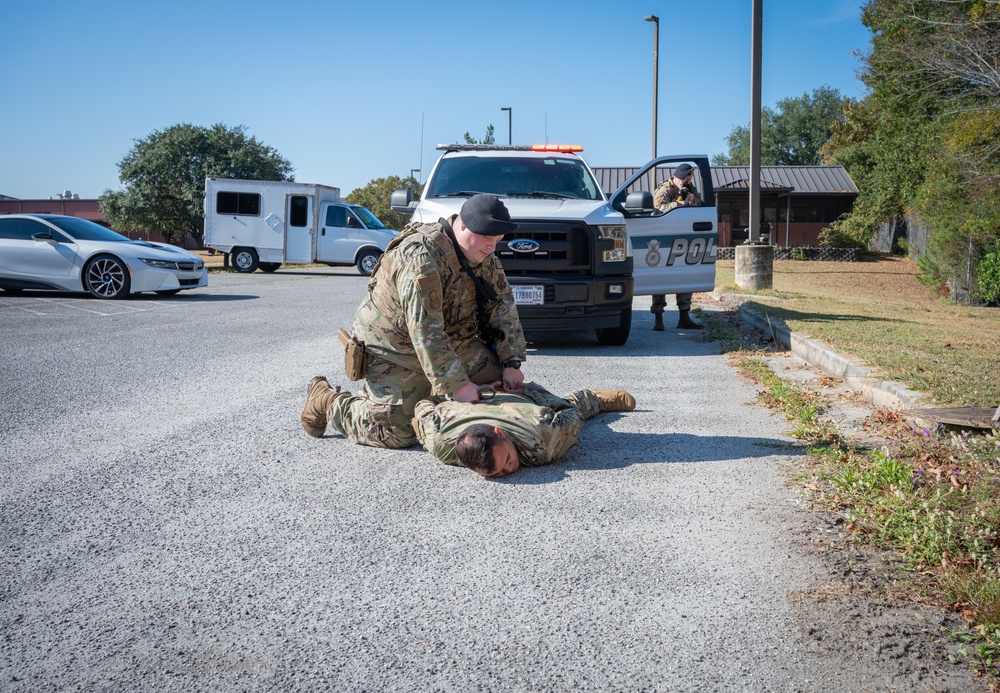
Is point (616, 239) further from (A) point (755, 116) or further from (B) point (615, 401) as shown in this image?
(A) point (755, 116)

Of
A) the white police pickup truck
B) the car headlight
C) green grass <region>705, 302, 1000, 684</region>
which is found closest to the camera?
green grass <region>705, 302, 1000, 684</region>

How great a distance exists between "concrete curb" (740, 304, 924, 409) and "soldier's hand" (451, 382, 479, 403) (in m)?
2.93

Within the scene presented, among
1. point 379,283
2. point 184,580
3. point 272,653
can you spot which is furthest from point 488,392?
point 272,653

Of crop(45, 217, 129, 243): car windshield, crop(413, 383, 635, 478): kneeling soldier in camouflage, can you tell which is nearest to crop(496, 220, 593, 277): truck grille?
crop(413, 383, 635, 478): kneeling soldier in camouflage

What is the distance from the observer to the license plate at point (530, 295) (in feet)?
29.3

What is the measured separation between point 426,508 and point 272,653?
4.81 ft

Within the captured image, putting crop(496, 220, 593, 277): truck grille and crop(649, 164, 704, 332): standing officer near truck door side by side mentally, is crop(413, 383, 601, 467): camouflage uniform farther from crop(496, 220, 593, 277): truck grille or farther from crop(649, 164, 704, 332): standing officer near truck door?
crop(649, 164, 704, 332): standing officer near truck door

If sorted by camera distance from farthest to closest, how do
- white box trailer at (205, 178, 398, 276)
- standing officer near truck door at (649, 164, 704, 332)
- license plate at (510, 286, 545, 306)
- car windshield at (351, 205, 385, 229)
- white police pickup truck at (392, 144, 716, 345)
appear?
car windshield at (351, 205, 385, 229) → white box trailer at (205, 178, 398, 276) → standing officer near truck door at (649, 164, 704, 332) → white police pickup truck at (392, 144, 716, 345) → license plate at (510, 286, 545, 306)

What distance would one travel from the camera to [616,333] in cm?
997

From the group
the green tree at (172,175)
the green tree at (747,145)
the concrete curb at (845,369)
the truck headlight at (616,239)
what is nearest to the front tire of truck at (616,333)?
the truck headlight at (616,239)

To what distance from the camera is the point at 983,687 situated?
2.55 metres

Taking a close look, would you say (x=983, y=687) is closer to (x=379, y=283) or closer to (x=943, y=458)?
(x=943, y=458)

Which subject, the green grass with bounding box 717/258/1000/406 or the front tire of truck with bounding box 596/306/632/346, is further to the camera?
the front tire of truck with bounding box 596/306/632/346

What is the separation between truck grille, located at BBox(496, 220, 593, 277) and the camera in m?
9.02
